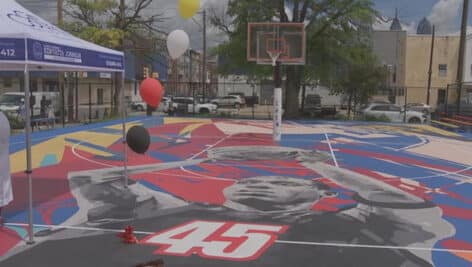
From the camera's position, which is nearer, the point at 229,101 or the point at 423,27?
the point at 229,101

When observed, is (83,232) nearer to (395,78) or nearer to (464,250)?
(464,250)

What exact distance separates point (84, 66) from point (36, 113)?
66.8 feet

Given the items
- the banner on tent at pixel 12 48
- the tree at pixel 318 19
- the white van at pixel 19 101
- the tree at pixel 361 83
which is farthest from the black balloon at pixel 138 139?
the tree at pixel 361 83

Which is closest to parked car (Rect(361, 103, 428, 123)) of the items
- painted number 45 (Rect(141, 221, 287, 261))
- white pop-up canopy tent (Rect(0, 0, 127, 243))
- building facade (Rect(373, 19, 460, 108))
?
white pop-up canopy tent (Rect(0, 0, 127, 243))

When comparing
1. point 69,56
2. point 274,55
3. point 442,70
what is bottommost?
point 69,56

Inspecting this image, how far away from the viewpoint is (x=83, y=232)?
22.1ft

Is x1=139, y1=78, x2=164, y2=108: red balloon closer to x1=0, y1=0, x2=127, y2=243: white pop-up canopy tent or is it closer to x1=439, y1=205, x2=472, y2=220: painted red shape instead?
x1=0, y1=0, x2=127, y2=243: white pop-up canopy tent

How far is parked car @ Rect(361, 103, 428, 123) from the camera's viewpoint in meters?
32.0

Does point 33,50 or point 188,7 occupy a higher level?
point 188,7

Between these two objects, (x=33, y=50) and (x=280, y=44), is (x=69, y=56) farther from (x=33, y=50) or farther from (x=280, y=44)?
(x=280, y=44)

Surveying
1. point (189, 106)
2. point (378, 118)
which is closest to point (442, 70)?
point (378, 118)

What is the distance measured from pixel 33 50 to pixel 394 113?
29438 mm

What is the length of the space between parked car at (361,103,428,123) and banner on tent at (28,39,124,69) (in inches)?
1026

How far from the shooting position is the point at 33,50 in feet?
19.3
